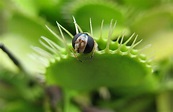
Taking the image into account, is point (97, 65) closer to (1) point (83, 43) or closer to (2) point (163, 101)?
(1) point (83, 43)

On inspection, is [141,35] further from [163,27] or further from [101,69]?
[101,69]

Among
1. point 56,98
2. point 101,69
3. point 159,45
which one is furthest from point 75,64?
point 159,45

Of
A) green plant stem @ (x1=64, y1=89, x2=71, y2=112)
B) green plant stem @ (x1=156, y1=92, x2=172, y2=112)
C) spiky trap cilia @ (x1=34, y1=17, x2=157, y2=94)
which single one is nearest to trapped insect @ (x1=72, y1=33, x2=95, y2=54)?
spiky trap cilia @ (x1=34, y1=17, x2=157, y2=94)

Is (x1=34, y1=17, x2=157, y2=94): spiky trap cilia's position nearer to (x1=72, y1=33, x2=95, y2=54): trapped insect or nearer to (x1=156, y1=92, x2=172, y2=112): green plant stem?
(x1=72, y1=33, x2=95, y2=54): trapped insect

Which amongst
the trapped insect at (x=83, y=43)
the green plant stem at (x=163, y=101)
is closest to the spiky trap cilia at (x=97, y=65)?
the trapped insect at (x=83, y=43)

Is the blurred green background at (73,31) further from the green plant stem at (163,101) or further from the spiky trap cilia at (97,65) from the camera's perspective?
the spiky trap cilia at (97,65)
